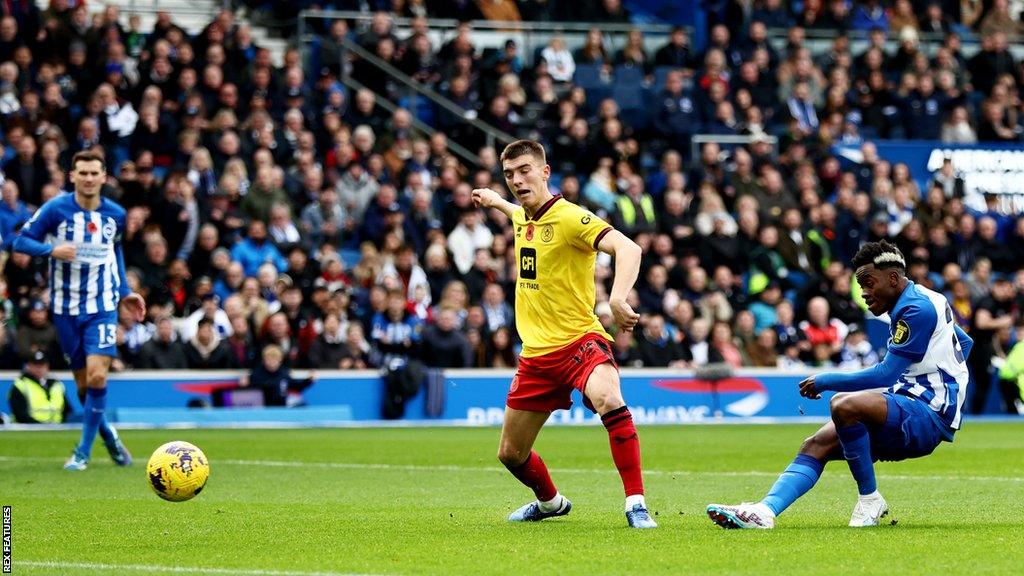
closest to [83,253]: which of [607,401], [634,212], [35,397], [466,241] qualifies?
[607,401]

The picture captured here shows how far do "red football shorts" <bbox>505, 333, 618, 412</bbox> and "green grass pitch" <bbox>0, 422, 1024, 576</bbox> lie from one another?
27.6 inches

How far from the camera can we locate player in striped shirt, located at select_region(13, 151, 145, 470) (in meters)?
13.5

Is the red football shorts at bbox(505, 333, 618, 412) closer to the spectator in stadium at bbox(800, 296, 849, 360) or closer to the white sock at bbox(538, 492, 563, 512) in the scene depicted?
the white sock at bbox(538, 492, 563, 512)

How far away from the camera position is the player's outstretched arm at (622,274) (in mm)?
8242

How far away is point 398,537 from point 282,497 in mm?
2893

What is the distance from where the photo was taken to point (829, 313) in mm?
24672

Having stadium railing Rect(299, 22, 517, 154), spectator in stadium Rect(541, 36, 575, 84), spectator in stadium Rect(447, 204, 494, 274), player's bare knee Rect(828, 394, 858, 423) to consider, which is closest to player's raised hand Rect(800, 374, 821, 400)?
player's bare knee Rect(828, 394, 858, 423)

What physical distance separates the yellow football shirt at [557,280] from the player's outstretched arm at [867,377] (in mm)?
1410

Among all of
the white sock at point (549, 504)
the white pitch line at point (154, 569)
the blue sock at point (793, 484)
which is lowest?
the white sock at point (549, 504)

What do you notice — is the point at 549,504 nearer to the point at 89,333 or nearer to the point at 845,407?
the point at 845,407

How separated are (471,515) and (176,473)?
5.82 ft

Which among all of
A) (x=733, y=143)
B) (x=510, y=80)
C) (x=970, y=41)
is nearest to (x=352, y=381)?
(x=510, y=80)

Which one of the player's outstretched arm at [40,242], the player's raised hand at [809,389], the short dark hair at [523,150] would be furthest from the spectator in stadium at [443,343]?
the player's raised hand at [809,389]

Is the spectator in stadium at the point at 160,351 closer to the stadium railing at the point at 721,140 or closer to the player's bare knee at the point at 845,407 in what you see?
the stadium railing at the point at 721,140
